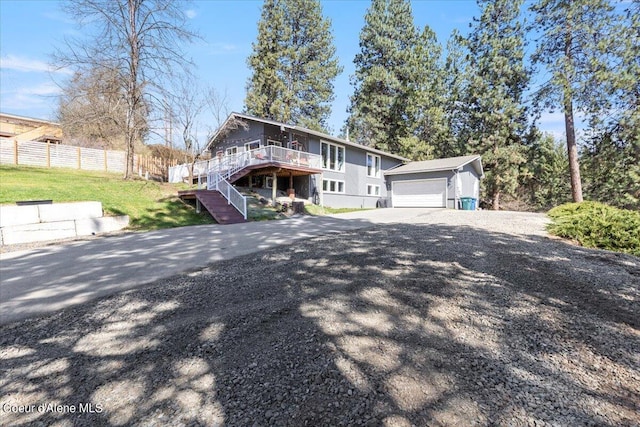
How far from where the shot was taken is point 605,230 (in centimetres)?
687

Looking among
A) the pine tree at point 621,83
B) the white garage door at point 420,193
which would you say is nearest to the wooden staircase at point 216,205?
the pine tree at point 621,83

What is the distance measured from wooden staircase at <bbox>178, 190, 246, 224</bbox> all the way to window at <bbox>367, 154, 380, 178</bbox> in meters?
12.9

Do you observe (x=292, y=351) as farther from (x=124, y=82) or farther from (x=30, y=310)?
(x=124, y=82)

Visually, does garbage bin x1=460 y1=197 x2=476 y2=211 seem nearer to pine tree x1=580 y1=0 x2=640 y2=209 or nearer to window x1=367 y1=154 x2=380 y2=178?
window x1=367 y1=154 x2=380 y2=178

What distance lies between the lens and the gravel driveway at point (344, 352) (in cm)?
194

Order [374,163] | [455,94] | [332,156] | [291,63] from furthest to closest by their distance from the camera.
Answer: [291,63], [455,94], [374,163], [332,156]

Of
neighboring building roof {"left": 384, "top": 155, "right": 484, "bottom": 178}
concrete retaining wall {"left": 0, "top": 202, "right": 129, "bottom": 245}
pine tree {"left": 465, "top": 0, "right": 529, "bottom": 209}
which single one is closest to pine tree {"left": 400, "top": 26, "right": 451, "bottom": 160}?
pine tree {"left": 465, "top": 0, "right": 529, "bottom": 209}

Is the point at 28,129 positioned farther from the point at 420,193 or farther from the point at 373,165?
the point at 420,193

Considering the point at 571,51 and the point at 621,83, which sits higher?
the point at 571,51

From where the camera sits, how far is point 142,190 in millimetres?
14453

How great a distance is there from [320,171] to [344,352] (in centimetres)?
1627

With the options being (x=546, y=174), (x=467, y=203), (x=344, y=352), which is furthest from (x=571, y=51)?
(x=344, y=352)

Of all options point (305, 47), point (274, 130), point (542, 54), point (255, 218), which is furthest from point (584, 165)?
point (305, 47)

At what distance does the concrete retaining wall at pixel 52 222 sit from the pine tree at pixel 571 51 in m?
18.8
